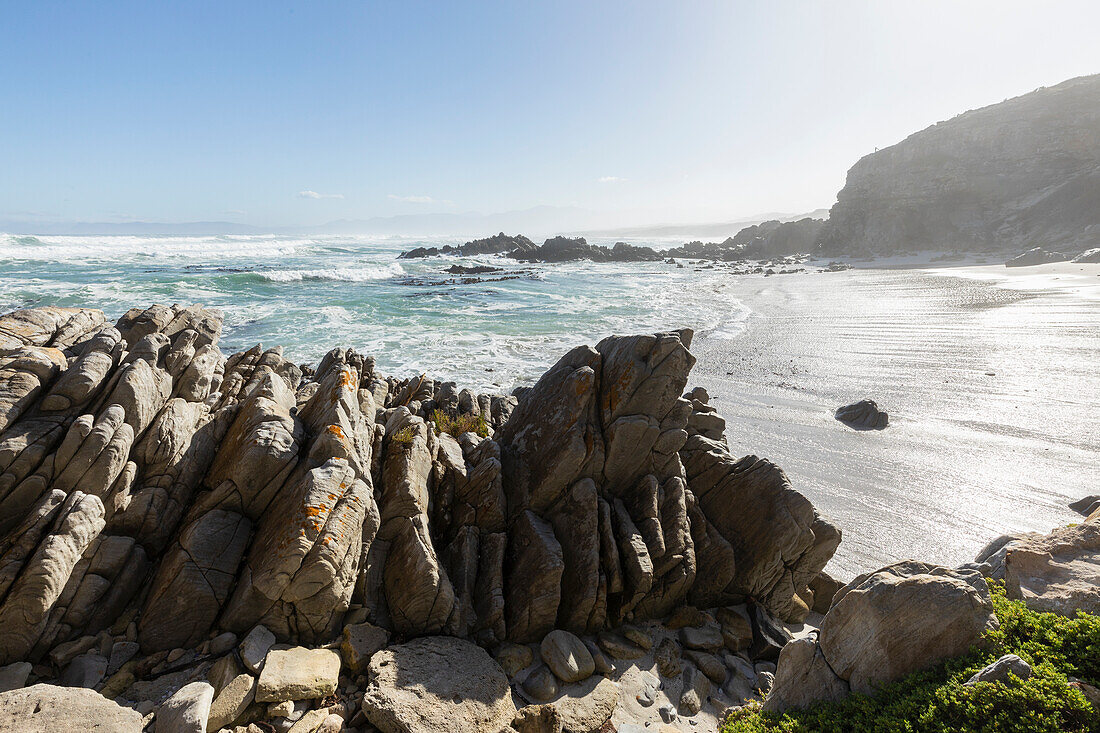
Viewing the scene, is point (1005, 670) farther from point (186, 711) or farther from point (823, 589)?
point (186, 711)

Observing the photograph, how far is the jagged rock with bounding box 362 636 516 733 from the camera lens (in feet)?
18.2

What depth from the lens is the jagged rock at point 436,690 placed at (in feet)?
18.2

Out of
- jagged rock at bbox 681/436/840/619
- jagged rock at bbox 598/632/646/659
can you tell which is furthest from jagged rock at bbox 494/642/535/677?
jagged rock at bbox 681/436/840/619

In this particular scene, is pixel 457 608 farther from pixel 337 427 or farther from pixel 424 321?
pixel 424 321

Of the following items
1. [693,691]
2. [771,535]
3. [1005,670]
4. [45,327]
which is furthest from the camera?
[45,327]

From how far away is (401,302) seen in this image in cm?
4506

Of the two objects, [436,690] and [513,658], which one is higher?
[436,690]

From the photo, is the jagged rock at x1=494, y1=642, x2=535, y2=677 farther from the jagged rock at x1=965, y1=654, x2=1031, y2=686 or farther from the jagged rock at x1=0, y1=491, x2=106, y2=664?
the jagged rock at x1=0, y1=491, x2=106, y2=664

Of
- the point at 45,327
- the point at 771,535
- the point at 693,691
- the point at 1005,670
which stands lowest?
the point at 693,691

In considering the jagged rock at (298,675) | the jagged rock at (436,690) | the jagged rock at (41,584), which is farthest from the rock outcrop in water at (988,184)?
the jagged rock at (41,584)

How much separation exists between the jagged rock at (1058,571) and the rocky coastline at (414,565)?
1.3 inches

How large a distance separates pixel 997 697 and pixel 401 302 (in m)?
45.9

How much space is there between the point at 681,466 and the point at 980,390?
52.5 ft

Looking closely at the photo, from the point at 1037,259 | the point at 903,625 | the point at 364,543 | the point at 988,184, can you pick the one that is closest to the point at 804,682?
the point at 903,625
